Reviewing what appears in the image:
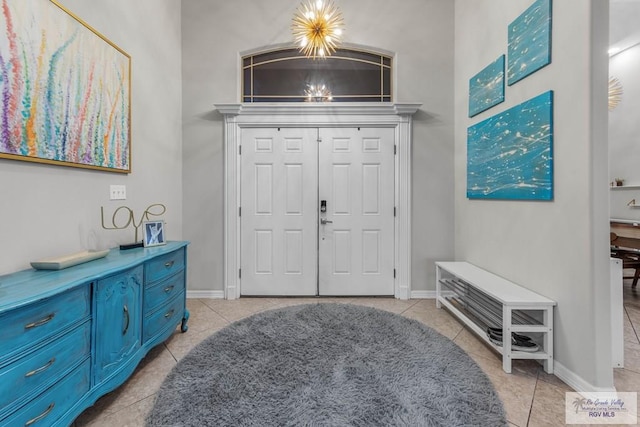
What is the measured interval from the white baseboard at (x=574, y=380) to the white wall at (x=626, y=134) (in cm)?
419

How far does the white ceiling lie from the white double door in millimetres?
4313

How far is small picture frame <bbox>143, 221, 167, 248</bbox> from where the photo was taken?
2.22 metres

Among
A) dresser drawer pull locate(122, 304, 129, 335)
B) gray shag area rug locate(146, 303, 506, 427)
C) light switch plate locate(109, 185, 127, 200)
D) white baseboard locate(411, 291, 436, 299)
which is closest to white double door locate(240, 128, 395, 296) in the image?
white baseboard locate(411, 291, 436, 299)

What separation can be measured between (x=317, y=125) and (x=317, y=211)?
3.53 ft

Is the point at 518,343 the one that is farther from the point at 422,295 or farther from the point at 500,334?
the point at 422,295

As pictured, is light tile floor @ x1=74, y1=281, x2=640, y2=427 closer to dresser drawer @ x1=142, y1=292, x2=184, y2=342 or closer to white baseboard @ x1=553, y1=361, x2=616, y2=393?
white baseboard @ x1=553, y1=361, x2=616, y2=393

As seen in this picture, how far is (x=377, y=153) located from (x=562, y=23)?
1.86 metres

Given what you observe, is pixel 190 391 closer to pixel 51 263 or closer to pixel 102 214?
pixel 51 263

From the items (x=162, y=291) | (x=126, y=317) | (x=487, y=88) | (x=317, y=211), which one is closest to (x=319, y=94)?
(x=317, y=211)

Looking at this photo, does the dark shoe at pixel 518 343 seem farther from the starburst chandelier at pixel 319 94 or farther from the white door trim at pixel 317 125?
the starburst chandelier at pixel 319 94

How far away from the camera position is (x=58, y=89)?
172 cm

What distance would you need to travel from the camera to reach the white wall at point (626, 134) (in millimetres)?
4293

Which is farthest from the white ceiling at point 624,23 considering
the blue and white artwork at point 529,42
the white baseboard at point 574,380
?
the white baseboard at point 574,380

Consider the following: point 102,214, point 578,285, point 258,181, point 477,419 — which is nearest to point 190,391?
point 102,214
